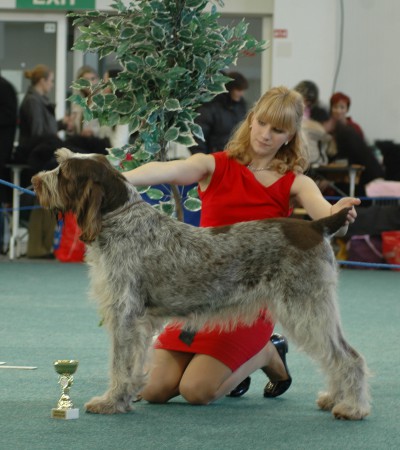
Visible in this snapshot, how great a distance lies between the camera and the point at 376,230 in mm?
10188

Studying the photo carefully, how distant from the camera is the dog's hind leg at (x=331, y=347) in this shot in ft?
12.1

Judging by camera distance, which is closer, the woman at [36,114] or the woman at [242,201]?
the woman at [242,201]

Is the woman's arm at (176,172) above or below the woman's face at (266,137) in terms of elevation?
below

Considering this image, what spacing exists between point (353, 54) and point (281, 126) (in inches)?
365

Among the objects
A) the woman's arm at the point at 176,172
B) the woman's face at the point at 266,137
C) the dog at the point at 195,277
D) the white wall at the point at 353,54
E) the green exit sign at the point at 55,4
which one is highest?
the green exit sign at the point at 55,4

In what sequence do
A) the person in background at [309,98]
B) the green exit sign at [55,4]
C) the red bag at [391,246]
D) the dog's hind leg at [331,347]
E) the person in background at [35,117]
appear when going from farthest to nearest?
the green exit sign at [55,4], the person in background at [309,98], the person in background at [35,117], the red bag at [391,246], the dog's hind leg at [331,347]

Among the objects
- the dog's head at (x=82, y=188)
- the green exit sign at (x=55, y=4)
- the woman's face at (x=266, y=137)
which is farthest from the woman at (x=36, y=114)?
the dog's head at (x=82, y=188)

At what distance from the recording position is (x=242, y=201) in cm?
413

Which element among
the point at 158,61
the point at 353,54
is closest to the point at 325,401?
the point at 158,61

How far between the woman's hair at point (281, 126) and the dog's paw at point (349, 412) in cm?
97

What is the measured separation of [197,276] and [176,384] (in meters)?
0.62

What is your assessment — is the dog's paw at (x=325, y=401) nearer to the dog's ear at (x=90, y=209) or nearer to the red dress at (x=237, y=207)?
the red dress at (x=237, y=207)

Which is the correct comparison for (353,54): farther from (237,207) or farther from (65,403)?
(65,403)

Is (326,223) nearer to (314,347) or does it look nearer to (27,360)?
(314,347)
